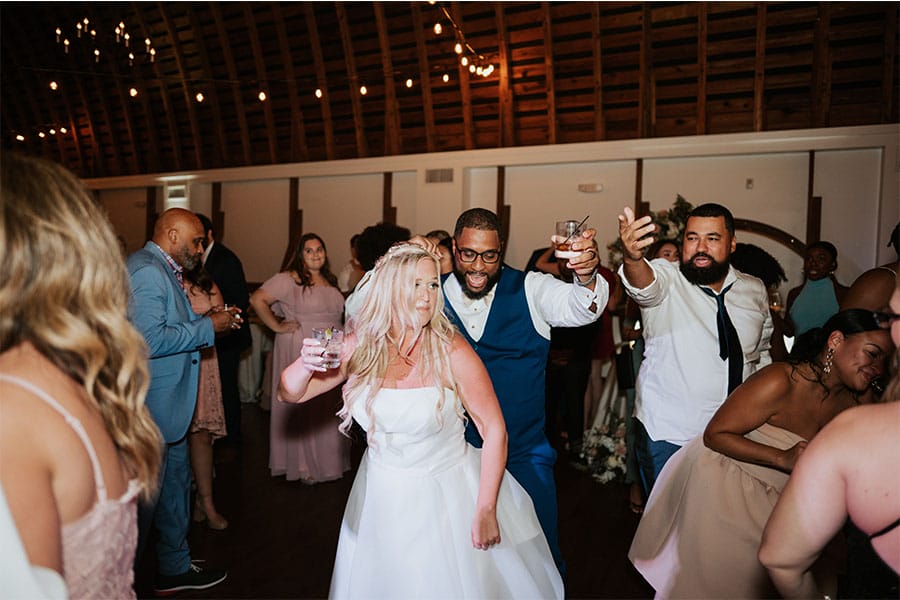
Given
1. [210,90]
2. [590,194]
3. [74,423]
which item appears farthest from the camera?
[210,90]

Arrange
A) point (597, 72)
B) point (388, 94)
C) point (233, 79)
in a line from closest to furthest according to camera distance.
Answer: point (597, 72), point (388, 94), point (233, 79)

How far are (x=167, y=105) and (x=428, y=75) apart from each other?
4572 millimetres

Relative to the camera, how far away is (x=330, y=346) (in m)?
2.05

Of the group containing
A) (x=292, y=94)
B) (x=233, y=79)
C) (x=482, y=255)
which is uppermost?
(x=233, y=79)

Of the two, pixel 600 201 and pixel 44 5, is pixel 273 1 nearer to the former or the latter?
pixel 44 5

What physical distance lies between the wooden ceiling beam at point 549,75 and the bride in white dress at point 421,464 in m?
6.20

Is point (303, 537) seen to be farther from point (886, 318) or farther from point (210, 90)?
point (210, 90)

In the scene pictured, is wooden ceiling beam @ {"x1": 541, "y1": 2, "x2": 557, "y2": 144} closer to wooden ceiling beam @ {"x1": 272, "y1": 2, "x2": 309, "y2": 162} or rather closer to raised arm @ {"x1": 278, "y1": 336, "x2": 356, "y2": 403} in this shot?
wooden ceiling beam @ {"x1": 272, "y1": 2, "x2": 309, "y2": 162}

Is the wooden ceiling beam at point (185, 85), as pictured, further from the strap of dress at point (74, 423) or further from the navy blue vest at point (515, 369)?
the strap of dress at point (74, 423)

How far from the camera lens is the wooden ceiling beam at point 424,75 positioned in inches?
314

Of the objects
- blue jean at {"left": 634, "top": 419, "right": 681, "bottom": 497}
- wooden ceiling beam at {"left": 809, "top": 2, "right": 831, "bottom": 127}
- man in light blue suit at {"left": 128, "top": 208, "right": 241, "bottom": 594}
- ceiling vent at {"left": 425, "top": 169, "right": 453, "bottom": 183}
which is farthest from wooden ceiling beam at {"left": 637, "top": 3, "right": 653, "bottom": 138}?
man in light blue suit at {"left": 128, "top": 208, "right": 241, "bottom": 594}

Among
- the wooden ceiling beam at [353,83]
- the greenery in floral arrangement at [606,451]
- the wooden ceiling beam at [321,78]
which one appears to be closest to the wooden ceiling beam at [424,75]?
the wooden ceiling beam at [353,83]

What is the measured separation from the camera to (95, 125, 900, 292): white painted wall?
6.93 meters

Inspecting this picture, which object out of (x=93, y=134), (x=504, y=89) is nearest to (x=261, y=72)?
(x=504, y=89)
